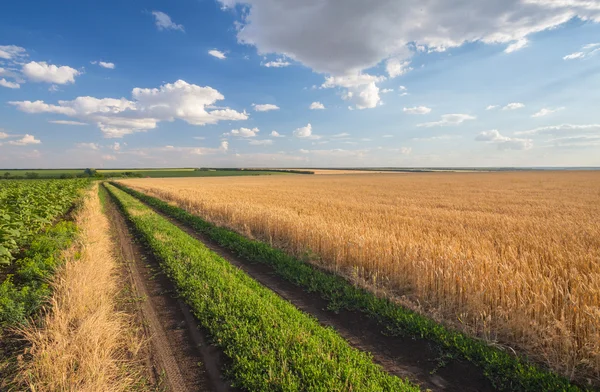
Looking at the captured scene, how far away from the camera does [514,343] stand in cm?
479

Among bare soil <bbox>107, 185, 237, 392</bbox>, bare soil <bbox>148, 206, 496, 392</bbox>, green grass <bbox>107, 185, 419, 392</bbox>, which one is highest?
green grass <bbox>107, 185, 419, 392</bbox>

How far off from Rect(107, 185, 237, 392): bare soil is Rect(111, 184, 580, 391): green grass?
110 inches

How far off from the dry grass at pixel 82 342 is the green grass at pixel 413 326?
13.0 feet

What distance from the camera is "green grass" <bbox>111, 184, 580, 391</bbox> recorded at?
3.99m

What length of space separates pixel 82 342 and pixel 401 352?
502 centimetres

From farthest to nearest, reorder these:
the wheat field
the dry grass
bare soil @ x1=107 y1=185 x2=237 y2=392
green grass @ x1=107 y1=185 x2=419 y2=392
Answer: the wheat field < bare soil @ x1=107 y1=185 x2=237 y2=392 < green grass @ x1=107 y1=185 x2=419 y2=392 < the dry grass

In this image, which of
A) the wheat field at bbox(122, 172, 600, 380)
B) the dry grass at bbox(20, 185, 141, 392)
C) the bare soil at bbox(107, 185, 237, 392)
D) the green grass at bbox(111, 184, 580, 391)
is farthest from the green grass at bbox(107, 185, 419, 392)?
the wheat field at bbox(122, 172, 600, 380)

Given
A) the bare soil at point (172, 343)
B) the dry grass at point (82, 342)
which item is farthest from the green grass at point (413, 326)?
the dry grass at point (82, 342)

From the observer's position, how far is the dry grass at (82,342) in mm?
3607

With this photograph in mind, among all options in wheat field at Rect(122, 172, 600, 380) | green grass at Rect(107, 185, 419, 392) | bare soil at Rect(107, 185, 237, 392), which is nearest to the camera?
green grass at Rect(107, 185, 419, 392)

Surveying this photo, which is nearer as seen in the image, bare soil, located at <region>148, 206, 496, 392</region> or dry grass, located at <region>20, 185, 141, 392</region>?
dry grass, located at <region>20, 185, 141, 392</region>

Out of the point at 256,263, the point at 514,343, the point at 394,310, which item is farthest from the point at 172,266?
the point at 514,343

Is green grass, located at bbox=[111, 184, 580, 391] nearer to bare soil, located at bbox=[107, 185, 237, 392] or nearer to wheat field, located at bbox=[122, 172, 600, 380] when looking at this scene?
wheat field, located at bbox=[122, 172, 600, 380]

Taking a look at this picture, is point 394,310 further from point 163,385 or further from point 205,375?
point 163,385
